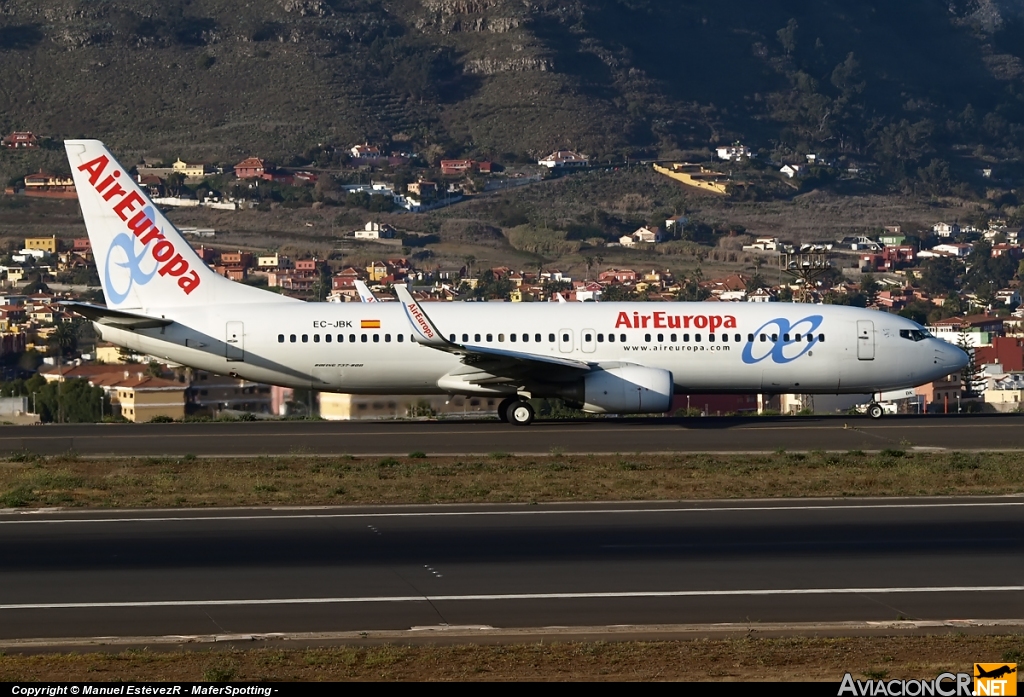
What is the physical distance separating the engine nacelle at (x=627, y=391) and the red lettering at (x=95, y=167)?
1365cm

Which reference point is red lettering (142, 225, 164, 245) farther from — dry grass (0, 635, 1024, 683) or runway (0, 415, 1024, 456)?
dry grass (0, 635, 1024, 683)

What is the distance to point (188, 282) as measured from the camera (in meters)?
40.9

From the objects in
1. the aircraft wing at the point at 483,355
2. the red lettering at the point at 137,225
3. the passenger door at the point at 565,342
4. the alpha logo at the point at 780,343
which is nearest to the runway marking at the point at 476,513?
the aircraft wing at the point at 483,355

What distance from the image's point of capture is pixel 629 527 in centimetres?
2342

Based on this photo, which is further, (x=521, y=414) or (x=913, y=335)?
(x=913, y=335)

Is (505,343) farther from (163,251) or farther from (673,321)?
(163,251)

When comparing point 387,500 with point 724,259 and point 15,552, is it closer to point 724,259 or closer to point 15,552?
point 15,552

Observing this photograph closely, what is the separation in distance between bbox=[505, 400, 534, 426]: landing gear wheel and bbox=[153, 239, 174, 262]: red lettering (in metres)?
9.74

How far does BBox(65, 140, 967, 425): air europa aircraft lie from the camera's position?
40.3 metres

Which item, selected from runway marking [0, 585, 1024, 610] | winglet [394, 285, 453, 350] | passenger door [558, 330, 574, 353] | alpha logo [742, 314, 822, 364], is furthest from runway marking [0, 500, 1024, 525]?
passenger door [558, 330, 574, 353]

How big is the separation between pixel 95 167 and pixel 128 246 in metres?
2.21

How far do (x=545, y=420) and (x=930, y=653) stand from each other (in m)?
27.7

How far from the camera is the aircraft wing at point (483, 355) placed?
38.4 metres

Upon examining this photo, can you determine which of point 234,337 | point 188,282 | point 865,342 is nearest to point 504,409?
point 234,337
